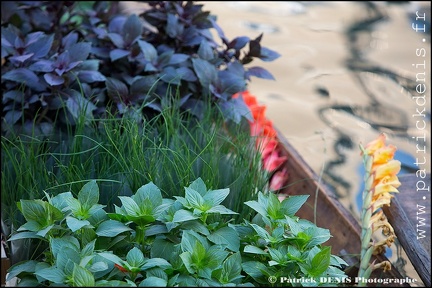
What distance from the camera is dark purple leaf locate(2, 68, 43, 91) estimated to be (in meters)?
2.19

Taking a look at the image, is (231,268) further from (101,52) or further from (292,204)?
(101,52)

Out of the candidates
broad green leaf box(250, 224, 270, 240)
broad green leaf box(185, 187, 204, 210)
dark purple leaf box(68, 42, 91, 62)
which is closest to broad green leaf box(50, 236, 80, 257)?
broad green leaf box(185, 187, 204, 210)

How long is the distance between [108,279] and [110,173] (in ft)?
1.87

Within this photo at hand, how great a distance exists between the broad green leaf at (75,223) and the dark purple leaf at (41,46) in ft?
3.58

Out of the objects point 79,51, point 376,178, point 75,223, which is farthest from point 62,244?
point 79,51

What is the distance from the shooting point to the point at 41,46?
7.48ft

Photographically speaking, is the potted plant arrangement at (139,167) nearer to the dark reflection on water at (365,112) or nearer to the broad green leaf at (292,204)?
the broad green leaf at (292,204)

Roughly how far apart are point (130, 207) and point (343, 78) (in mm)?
3263

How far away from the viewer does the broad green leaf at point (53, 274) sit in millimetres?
1191

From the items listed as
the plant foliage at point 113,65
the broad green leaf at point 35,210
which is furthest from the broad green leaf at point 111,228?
the plant foliage at point 113,65

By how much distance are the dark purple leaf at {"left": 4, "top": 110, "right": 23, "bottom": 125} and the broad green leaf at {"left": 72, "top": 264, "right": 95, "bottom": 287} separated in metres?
1.13

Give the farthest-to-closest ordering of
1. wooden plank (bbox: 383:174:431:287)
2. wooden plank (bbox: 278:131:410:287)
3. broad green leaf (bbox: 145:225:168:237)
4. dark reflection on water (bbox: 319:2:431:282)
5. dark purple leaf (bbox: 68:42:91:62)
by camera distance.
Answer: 1. dark reflection on water (bbox: 319:2:431:282)
2. dark purple leaf (bbox: 68:42:91:62)
3. wooden plank (bbox: 278:131:410:287)
4. wooden plank (bbox: 383:174:431:287)
5. broad green leaf (bbox: 145:225:168:237)

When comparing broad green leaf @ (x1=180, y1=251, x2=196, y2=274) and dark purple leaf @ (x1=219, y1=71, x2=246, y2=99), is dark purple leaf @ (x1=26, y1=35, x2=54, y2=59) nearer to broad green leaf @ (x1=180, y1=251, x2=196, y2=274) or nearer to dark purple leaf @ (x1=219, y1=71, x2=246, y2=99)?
dark purple leaf @ (x1=219, y1=71, x2=246, y2=99)

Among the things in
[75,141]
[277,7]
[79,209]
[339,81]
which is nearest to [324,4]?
[277,7]
